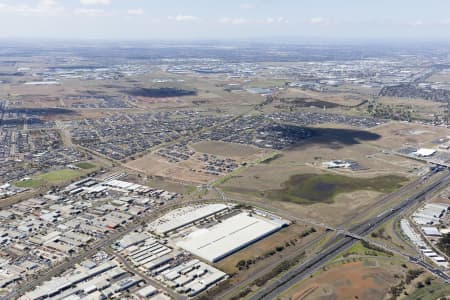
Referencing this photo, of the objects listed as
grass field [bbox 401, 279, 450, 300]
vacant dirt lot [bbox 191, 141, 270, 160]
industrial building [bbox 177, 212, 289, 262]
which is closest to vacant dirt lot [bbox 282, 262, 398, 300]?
grass field [bbox 401, 279, 450, 300]

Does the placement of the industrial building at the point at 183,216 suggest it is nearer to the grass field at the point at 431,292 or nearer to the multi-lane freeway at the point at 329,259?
the multi-lane freeway at the point at 329,259

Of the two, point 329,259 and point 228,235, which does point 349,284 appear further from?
point 228,235

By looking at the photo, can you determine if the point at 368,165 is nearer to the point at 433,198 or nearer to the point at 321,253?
the point at 433,198

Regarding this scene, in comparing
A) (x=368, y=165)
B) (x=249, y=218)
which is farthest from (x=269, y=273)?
(x=368, y=165)

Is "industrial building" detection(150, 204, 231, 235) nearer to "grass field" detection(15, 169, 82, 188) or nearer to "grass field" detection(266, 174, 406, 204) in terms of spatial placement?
"grass field" detection(266, 174, 406, 204)

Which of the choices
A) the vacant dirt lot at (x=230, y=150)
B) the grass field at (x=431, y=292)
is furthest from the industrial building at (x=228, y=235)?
the vacant dirt lot at (x=230, y=150)

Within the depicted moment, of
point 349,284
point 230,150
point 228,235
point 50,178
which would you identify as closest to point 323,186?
point 228,235
